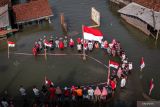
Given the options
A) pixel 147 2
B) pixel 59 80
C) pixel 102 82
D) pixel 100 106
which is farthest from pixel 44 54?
pixel 147 2

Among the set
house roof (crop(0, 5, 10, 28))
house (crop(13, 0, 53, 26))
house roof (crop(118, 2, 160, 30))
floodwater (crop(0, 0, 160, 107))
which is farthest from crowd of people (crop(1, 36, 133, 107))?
house (crop(13, 0, 53, 26))

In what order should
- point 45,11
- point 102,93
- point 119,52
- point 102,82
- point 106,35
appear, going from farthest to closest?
point 45,11 → point 106,35 → point 119,52 → point 102,82 → point 102,93

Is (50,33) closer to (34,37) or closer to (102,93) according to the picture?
(34,37)

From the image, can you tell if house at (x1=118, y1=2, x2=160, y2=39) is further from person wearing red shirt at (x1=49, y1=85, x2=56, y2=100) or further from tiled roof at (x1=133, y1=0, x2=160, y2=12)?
person wearing red shirt at (x1=49, y1=85, x2=56, y2=100)

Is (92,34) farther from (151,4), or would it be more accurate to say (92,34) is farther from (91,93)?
(151,4)

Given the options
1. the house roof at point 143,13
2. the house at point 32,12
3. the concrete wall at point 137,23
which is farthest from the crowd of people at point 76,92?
the house at point 32,12

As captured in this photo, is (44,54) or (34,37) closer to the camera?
(44,54)
